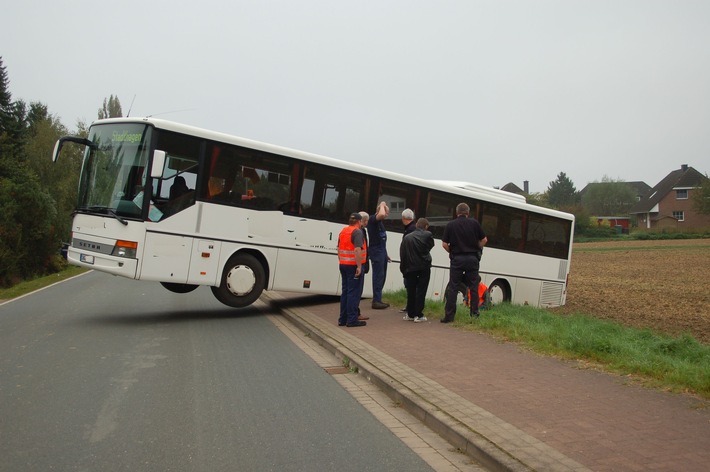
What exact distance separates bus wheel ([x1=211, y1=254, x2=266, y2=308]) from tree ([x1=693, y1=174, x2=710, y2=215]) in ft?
230

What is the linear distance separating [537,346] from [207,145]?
677 cm

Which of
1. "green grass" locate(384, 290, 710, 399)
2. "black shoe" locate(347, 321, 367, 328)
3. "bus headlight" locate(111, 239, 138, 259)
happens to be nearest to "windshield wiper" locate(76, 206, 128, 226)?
"bus headlight" locate(111, 239, 138, 259)

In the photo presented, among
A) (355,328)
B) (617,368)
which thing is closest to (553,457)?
(617,368)

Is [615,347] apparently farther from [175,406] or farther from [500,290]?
[500,290]

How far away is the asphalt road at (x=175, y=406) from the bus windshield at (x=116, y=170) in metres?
2.12

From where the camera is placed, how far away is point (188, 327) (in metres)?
10.7

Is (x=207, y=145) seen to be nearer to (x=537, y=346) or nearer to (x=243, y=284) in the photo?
(x=243, y=284)

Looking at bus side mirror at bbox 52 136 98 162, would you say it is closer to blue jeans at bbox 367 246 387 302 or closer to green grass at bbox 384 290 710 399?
blue jeans at bbox 367 246 387 302

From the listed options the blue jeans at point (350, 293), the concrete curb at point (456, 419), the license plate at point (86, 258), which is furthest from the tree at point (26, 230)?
the concrete curb at point (456, 419)

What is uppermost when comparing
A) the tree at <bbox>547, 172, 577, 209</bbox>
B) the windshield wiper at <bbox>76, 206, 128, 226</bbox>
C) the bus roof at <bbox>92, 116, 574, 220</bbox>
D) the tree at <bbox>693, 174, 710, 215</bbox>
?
the tree at <bbox>547, 172, 577, 209</bbox>

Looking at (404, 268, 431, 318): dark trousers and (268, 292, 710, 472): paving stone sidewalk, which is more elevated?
(404, 268, 431, 318): dark trousers

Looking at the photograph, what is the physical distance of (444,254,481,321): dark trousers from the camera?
10297mm

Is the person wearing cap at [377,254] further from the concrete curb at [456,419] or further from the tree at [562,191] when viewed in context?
the tree at [562,191]

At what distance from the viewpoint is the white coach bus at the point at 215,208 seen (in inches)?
427
